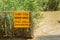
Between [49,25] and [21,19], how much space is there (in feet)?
6.87

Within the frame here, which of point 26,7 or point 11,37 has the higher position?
point 26,7

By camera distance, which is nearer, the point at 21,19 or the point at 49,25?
the point at 21,19

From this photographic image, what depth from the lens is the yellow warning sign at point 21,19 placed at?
7143 millimetres

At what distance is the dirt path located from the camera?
7879 mm

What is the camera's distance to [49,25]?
29.6ft

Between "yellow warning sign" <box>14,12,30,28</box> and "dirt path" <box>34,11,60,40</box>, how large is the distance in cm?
59

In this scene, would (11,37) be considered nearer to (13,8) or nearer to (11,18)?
(11,18)

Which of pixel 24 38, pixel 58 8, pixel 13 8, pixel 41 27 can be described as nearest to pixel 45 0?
pixel 58 8

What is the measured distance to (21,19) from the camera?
7195mm

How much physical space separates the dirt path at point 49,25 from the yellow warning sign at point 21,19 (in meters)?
0.59

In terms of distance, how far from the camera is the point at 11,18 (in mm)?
7309

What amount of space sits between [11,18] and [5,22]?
232mm

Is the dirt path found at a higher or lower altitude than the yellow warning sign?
lower

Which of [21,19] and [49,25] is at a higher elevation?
[21,19]
